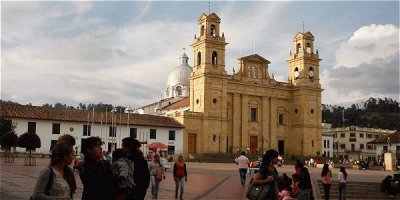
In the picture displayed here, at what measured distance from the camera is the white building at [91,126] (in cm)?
5025

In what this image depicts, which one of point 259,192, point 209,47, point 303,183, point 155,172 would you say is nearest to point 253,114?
point 209,47

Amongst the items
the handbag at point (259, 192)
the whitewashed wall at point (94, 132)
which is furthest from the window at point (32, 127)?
the handbag at point (259, 192)

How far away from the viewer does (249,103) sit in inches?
2446

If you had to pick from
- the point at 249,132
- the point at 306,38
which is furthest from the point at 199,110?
the point at 306,38

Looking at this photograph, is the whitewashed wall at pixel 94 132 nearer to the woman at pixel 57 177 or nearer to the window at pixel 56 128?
the window at pixel 56 128

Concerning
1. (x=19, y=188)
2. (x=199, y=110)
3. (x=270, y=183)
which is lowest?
(x=19, y=188)

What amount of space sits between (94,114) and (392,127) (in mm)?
94179

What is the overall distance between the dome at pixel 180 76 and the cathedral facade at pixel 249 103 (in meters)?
18.3

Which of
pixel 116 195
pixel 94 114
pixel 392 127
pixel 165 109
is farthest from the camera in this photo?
pixel 392 127

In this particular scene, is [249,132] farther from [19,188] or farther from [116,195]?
[116,195]

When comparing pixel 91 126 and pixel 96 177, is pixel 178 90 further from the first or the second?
pixel 96 177

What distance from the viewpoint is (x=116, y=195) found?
5723mm

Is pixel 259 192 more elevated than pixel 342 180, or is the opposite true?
pixel 259 192

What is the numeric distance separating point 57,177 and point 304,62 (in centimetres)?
6196
